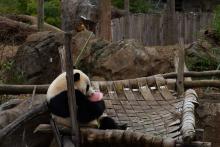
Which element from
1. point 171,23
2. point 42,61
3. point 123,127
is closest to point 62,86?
point 123,127

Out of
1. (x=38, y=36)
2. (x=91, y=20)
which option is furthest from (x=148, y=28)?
(x=38, y=36)

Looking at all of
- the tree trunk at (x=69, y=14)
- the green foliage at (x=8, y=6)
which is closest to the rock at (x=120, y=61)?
the tree trunk at (x=69, y=14)

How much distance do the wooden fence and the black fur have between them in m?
9.77

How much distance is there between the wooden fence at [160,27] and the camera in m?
13.9

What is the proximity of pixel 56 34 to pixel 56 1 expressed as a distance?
7.77 metres

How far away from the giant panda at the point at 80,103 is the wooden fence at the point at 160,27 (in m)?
9.73

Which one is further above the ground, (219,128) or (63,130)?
(63,130)

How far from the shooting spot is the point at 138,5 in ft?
56.6

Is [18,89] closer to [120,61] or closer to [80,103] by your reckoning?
[80,103]

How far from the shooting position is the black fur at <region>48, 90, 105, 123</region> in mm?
3975

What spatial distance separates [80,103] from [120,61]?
4.45m

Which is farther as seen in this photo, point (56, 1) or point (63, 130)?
point (56, 1)

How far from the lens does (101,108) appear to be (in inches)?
164

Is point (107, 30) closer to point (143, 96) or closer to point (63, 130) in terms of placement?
point (143, 96)
